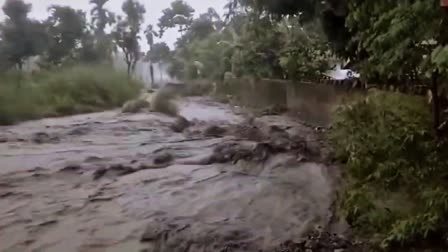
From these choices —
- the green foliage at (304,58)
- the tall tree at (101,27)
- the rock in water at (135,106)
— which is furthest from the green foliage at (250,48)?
the tall tree at (101,27)

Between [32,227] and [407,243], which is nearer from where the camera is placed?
[407,243]

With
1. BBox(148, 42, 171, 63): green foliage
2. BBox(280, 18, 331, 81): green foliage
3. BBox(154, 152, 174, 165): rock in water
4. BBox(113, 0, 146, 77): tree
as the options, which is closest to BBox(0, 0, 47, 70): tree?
BBox(113, 0, 146, 77): tree

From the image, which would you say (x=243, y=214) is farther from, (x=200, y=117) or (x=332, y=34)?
(x=200, y=117)

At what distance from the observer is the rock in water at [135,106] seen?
10414mm

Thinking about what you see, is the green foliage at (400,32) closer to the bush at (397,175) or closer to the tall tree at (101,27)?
the bush at (397,175)

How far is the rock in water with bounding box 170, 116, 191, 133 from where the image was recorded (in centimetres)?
862

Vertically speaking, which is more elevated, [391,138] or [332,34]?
[332,34]

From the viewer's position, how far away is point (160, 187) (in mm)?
4957

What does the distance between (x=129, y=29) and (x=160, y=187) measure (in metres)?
6.28

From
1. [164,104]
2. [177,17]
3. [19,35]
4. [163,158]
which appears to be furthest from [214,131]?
[177,17]

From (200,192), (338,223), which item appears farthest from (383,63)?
(200,192)

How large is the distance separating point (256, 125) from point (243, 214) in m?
4.61

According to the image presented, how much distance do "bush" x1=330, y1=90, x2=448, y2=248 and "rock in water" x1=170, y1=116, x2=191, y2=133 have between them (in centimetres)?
459

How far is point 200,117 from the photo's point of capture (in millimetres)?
9773
